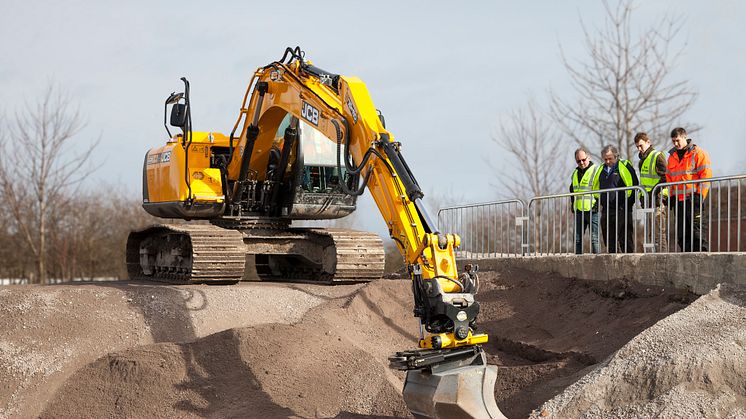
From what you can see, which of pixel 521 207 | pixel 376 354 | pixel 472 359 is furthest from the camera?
pixel 521 207

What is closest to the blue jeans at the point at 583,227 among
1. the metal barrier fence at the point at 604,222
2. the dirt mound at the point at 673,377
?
the metal barrier fence at the point at 604,222

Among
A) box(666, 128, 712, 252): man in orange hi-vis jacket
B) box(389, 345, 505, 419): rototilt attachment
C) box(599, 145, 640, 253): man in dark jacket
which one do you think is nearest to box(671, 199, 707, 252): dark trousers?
box(666, 128, 712, 252): man in orange hi-vis jacket

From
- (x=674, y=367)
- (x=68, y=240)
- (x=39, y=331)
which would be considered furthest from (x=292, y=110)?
(x=68, y=240)

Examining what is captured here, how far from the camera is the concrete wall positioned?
9727 millimetres

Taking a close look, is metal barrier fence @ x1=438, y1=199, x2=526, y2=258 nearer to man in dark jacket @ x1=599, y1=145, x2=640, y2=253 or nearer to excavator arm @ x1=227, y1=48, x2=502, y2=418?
man in dark jacket @ x1=599, y1=145, x2=640, y2=253

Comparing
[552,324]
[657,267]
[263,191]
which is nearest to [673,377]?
[657,267]

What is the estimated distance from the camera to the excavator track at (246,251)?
13680mm

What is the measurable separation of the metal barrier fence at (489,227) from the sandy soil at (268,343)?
1371mm

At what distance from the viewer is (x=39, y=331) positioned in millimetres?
11805

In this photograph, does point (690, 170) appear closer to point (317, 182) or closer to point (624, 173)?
point (624, 173)

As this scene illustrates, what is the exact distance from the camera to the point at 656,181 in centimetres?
1229

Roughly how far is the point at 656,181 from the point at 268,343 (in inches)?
228

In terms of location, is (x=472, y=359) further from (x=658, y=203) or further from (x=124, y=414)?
(x=658, y=203)

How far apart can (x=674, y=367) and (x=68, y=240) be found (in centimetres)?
2687
